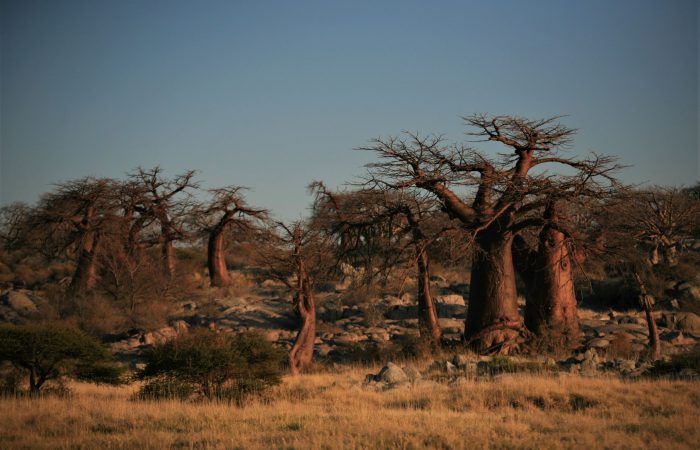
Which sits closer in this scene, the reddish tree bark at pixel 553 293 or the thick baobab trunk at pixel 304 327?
the reddish tree bark at pixel 553 293

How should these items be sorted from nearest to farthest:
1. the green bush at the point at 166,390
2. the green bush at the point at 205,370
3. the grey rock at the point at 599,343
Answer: the green bush at the point at 166,390 → the green bush at the point at 205,370 → the grey rock at the point at 599,343

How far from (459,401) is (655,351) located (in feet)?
25.8

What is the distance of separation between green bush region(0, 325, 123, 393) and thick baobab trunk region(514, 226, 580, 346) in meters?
9.75

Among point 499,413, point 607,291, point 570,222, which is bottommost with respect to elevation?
point 499,413

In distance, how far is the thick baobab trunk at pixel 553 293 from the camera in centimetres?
1659

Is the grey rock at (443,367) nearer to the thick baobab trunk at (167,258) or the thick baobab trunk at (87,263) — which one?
the thick baobab trunk at (87,263)

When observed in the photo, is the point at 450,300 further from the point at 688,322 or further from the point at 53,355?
the point at 53,355

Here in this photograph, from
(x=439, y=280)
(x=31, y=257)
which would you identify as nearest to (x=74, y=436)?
(x=439, y=280)

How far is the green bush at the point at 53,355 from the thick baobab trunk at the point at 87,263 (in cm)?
1448

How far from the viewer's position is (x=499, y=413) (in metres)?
10.4

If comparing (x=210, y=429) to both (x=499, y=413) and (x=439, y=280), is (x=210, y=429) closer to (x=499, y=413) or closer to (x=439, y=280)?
(x=499, y=413)

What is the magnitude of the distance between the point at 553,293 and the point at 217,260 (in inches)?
764

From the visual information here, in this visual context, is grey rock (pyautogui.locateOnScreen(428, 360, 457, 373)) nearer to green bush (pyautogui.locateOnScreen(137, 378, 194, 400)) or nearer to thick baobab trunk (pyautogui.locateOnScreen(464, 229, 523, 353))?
thick baobab trunk (pyautogui.locateOnScreen(464, 229, 523, 353))

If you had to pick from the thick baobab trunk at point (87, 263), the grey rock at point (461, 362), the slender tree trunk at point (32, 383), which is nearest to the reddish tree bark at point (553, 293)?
the grey rock at point (461, 362)
